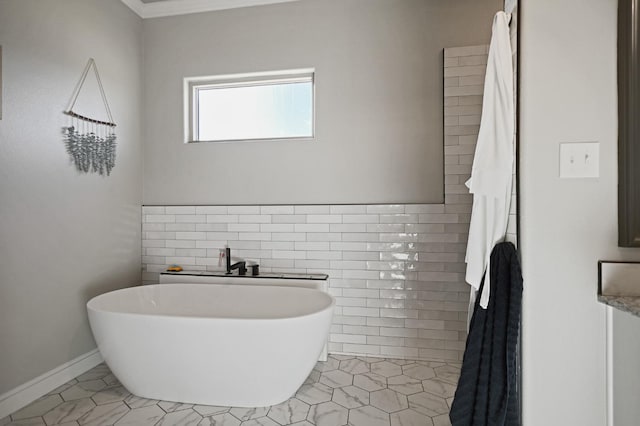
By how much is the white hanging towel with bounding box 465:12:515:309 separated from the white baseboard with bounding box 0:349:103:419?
2.67 meters

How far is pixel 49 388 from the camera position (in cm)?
244

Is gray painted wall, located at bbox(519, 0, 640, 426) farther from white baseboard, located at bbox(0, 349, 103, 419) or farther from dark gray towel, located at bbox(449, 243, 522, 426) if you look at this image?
white baseboard, located at bbox(0, 349, 103, 419)

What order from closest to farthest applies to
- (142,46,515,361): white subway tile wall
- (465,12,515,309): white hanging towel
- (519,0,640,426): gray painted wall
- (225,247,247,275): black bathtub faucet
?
(519,0,640,426): gray painted wall, (465,12,515,309): white hanging towel, (142,46,515,361): white subway tile wall, (225,247,247,275): black bathtub faucet

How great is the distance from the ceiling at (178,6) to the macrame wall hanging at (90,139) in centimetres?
87

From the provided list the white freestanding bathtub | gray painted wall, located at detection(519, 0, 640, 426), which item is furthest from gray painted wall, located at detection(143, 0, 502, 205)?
gray painted wall, located at detection(519, 0, 640, 426)

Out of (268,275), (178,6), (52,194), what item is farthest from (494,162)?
(178,6)

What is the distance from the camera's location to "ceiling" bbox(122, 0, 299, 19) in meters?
3.27

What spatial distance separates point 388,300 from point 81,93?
111 inches

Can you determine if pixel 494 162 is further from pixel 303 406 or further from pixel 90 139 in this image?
pixel 90 139

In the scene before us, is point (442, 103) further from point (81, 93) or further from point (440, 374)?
point (81, 93)

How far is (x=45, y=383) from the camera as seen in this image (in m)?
2.41

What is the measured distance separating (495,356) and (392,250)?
1.46 m

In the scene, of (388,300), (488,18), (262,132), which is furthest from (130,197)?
(488,18)

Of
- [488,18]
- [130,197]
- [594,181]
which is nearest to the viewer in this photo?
[594,181]
